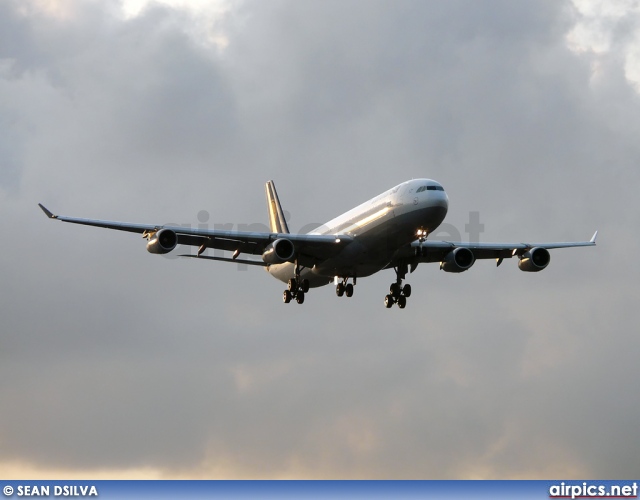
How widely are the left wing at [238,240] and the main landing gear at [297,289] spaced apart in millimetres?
1687

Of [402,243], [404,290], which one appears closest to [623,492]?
[402,243]

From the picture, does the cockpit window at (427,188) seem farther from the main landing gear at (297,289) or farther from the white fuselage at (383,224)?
the main landing gear at (297,289)

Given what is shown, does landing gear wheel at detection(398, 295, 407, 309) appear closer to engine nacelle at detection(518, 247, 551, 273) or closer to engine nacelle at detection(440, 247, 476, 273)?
engine nacelle at detection(440, 247, 476, 273)

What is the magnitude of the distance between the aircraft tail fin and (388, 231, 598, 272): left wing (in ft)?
53.2

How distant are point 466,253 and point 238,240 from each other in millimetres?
15954

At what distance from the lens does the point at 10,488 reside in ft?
216

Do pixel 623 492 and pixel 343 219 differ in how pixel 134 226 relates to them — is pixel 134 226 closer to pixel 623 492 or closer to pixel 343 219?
pixel 343 219

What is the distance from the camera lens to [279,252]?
77.2 metres

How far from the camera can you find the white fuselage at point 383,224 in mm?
73250

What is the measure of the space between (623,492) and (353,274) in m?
25.4

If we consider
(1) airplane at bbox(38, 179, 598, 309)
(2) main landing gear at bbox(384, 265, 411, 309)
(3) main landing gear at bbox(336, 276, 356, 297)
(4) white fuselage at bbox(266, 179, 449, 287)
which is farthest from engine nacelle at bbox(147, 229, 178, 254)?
(2) main landing gear at bbox(384, 265, 411, 309)

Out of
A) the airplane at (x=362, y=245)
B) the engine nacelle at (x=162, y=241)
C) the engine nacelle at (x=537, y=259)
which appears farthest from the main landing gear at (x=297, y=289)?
the engine nacelle at (x=537, y=259)

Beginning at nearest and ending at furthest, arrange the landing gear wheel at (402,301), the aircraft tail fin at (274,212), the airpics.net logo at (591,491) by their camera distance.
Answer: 1. the airpics.net logo at (591,491)
2. the landing gear wheel at (402,301)
3. the aircraft tail fin at (274,212)

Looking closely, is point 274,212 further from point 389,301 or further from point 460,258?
point 460,258
